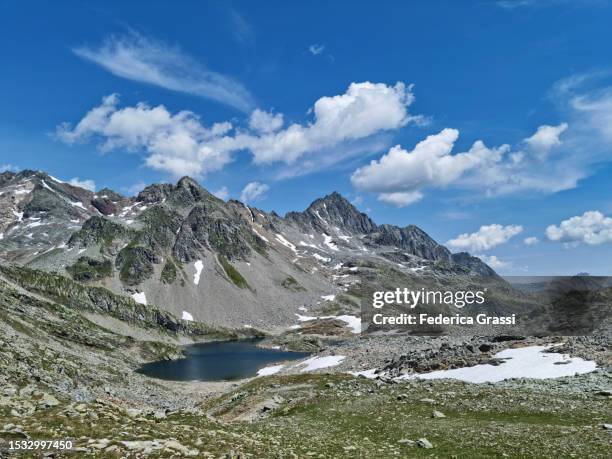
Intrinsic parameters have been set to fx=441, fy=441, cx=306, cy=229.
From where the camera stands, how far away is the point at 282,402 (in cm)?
4525

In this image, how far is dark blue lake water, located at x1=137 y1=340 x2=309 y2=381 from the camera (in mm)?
131500

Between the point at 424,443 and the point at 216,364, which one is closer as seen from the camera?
the point at 424,443

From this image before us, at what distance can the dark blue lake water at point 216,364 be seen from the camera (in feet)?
431

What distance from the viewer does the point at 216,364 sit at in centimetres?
15700

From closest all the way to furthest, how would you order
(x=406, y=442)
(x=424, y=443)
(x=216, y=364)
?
(x=424, y=443) → (x=406, y=442) → (x=216, y=364)

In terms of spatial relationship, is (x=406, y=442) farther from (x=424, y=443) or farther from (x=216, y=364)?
(x=216, y=364)

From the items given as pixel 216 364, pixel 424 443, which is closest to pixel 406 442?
pixel 424 443

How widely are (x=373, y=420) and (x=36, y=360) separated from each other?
2106 inches

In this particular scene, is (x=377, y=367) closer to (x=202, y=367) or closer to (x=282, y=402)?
(x=282, y=402)

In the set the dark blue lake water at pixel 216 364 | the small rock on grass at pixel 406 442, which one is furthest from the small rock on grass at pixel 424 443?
the dark blue lake water at pixel 216 364

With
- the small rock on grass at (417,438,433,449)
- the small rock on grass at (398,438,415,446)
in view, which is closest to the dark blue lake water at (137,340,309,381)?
the small rock on grass at (398,438,415,446)

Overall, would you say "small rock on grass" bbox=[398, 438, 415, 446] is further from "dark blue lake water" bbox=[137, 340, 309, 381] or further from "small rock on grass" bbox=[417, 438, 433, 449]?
"dark blue lake water" bbox=[137, 340, 309, 381]

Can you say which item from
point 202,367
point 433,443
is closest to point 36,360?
point 433,443

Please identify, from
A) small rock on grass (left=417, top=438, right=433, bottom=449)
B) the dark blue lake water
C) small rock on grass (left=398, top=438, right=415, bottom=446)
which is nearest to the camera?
small rock on grass (left=417, top=438, right=433, bottom=449)
